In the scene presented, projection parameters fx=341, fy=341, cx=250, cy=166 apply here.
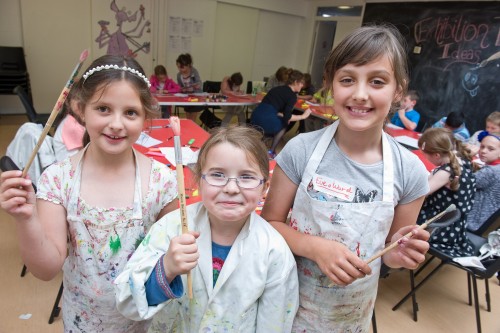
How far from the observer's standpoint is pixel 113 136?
940 millimetres

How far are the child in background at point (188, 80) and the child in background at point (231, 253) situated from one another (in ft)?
14.4

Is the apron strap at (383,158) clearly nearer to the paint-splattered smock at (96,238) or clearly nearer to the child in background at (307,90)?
the paint-splattered smock at (96,238)

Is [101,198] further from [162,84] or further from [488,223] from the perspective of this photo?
[162,84]

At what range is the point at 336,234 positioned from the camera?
3.21ft

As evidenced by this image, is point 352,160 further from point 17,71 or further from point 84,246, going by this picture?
point 17,71

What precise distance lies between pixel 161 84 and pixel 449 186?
14.3 feet

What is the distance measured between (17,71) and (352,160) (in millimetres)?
6036

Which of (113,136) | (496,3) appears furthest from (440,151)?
(496,3)

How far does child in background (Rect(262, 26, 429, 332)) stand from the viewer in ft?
2.91

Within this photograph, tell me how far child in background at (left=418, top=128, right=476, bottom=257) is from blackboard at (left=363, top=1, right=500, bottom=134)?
2.97 m

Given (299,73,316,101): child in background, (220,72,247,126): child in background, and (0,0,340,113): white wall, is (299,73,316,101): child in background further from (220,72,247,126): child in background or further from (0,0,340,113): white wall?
(0,0,340,113): white wall

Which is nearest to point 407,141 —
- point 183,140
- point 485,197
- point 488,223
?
point 485,197

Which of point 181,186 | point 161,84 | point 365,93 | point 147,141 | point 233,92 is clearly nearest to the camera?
point 181,186

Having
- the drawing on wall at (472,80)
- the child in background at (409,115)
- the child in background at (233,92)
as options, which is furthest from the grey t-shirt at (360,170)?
the drawing on wall at (472,80)
